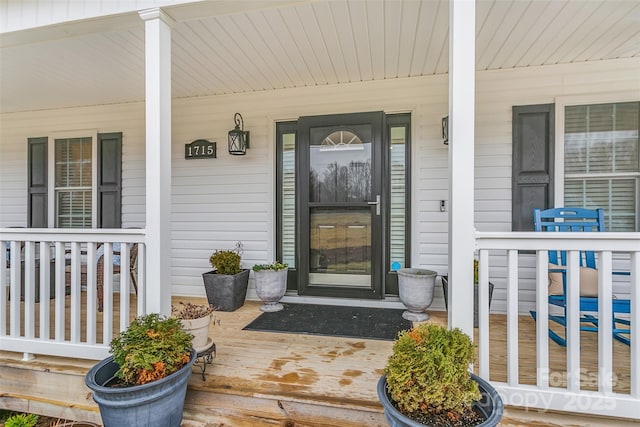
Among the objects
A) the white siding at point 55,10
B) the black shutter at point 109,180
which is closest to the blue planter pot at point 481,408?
the white siding at point 55,10

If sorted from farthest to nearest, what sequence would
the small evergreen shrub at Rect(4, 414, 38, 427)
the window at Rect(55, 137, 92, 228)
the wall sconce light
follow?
1. the window at Rect(55, 137, 92, 228)
2. the wall sconce light
3. the small evergreen shrub at Rect(4, 414, 38, 427)

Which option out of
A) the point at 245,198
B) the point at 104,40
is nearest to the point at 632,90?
the point at 245,198

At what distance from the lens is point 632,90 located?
2904 millimetres

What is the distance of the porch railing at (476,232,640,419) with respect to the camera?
1.62 metres

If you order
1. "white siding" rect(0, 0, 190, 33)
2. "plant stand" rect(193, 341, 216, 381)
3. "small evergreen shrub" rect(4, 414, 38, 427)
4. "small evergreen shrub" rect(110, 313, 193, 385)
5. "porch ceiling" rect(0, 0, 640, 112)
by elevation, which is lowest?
"small evergreen shrub" rect(4, 414, 38, 427)

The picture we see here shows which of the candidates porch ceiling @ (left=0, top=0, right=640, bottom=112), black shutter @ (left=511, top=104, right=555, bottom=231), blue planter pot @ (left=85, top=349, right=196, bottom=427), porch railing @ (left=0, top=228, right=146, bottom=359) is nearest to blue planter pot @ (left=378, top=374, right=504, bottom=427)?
blue planter pot @ (left=85, top=349, right=196, bottom=427)

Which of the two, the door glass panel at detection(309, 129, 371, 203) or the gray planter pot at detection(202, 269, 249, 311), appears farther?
the door glass panel at detection(309, 129, 371, 203)

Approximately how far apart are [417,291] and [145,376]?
7.45 feet

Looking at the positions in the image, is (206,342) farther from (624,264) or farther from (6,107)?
(6,107)

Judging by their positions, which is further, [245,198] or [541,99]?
[245,198]

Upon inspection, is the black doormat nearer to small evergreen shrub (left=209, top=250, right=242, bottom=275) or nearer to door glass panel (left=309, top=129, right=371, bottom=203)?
small evergreen shrub (left=209, top=250, right=242, bottom=275)

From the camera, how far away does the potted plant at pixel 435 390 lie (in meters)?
1.32

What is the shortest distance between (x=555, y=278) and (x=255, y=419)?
95.6 inches

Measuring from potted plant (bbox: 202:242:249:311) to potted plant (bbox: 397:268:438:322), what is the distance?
169 centimetres
